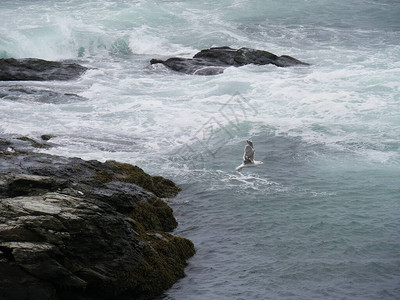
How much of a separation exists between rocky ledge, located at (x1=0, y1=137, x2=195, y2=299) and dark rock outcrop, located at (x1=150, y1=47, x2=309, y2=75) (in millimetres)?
16184

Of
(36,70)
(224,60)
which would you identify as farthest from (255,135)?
(36,70)

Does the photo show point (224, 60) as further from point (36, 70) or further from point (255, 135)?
point (255, 135)

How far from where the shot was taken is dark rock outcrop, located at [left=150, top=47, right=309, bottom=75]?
86.8 feet

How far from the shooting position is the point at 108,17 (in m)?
39.8

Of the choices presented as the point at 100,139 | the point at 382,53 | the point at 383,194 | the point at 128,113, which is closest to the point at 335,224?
the point at 383,194

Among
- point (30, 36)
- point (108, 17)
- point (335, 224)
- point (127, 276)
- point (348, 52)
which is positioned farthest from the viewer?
point (108, 17)

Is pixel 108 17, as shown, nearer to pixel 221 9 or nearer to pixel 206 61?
pixel 221 9

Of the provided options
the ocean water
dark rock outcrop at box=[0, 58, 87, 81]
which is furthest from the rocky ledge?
dark rock outcrop at box=[0, 58, 87, 81]

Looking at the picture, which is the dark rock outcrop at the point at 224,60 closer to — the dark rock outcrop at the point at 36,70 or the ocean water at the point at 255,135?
the ocean water at the point at 255,135

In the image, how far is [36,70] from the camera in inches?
977

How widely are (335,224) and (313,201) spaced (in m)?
1.16

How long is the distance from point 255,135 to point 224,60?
11.0 metres

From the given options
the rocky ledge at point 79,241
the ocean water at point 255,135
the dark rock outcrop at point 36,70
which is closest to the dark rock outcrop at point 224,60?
the ocean water at point 255,135

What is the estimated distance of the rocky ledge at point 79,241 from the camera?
7.11 meters
